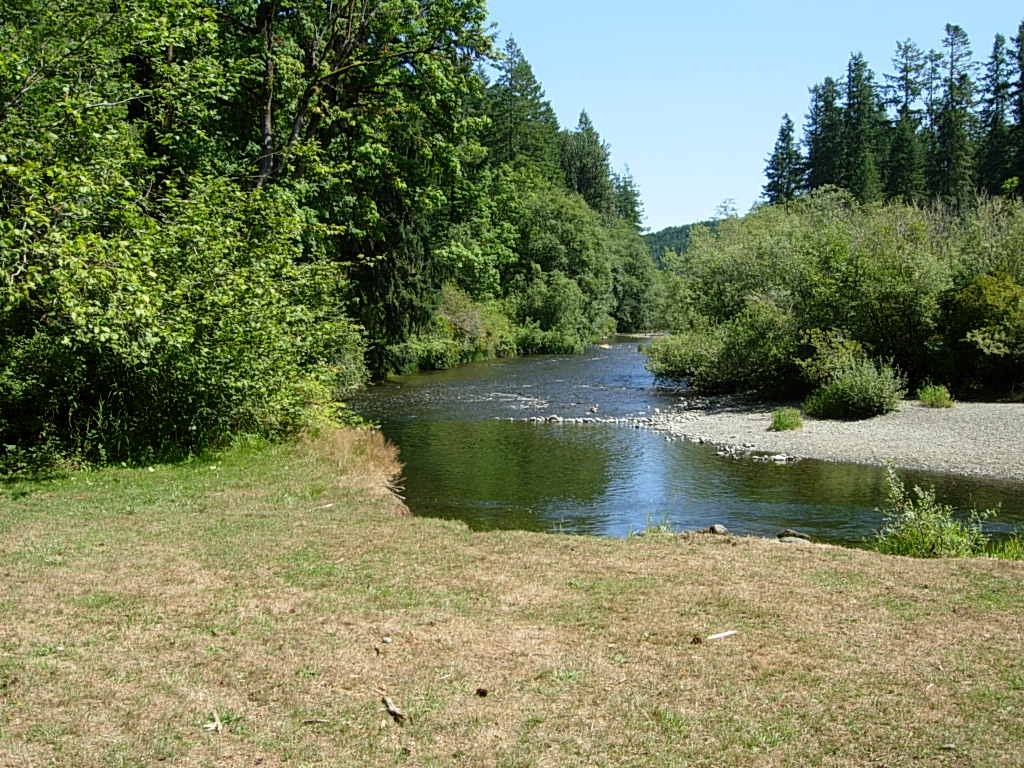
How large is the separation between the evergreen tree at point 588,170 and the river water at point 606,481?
7544 cm

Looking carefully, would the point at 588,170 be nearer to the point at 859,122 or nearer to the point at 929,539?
the point at 859,122

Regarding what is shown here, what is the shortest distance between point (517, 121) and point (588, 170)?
27.2m

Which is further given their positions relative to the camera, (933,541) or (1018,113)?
(1018,113)

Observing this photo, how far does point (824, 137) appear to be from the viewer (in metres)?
85.4

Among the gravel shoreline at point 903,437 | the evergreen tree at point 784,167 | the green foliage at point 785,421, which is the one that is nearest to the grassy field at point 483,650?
the gravel shoreline at point 903,437

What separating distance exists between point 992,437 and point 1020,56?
62931 millimetres

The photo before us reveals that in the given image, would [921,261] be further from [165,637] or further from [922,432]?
[165,637]

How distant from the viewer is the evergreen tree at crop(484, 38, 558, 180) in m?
74.3

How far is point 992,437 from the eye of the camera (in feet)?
69.6

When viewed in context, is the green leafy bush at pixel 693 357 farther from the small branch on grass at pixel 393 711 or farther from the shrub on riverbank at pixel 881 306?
the small branch on grass at pixel 393 711

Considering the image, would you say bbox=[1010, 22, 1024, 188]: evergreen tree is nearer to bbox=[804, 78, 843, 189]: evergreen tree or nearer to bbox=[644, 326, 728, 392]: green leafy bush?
bbox=[804, 78, 843, 189]: evergreen tree

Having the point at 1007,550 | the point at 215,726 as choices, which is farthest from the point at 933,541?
the point at 215,726

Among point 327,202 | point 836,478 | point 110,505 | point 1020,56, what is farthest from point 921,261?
point 1020,56

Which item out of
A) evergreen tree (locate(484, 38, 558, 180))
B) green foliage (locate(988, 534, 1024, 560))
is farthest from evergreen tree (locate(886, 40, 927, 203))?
green foliage (locate(988, 534, 1024, 560))
